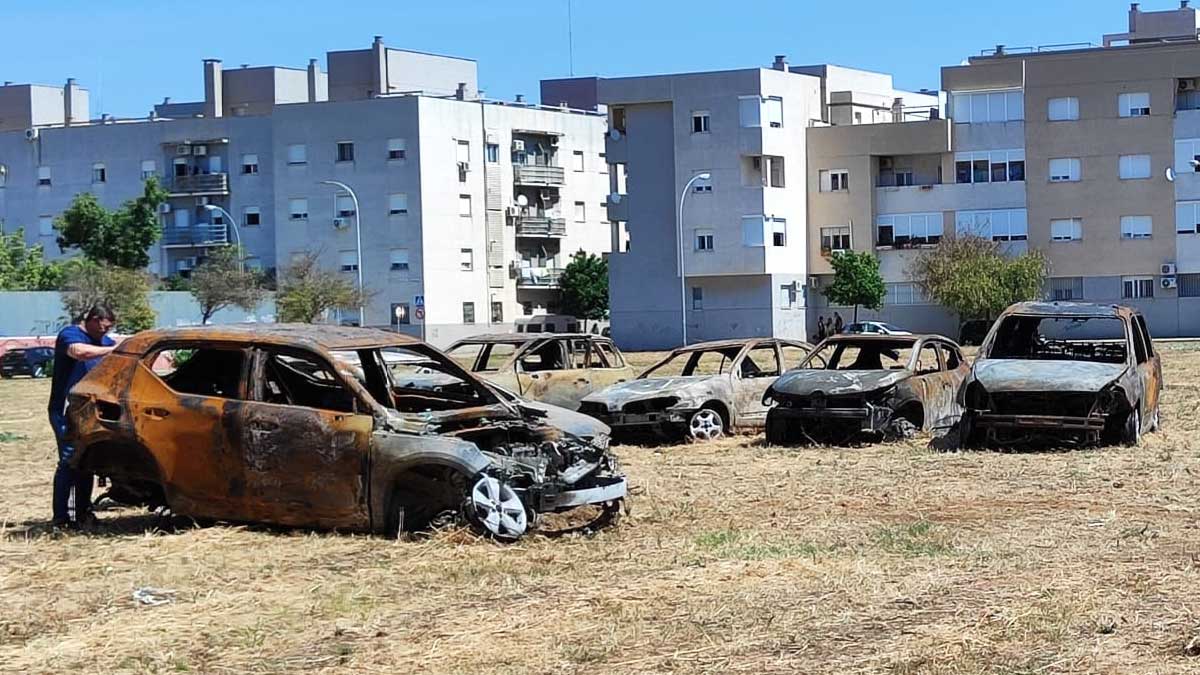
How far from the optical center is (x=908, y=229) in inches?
2869

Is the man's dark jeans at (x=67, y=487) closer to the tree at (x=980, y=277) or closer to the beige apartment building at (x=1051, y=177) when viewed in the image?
the tree at (x=980, y=277)

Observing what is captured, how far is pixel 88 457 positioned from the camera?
40.5ft

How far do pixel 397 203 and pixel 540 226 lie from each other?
30.7 feet

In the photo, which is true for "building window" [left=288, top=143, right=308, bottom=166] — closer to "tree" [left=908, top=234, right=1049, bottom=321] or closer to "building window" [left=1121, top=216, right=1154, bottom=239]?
"tree" [left=908, top=234, right=1049, bottom=321]

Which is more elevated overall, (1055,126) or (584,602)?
(1055,126)

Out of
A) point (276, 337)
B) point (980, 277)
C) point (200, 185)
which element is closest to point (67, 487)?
point (276, 337)

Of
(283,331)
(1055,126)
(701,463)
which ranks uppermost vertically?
(1055,126)

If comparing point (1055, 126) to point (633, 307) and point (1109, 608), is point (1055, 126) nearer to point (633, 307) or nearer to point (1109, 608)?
point (633, 307)

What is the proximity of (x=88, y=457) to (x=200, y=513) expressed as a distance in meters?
1.05

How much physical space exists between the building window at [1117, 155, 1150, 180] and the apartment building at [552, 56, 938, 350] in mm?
13843

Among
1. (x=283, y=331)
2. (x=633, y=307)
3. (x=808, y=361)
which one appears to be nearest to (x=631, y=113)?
(x=633, y=307)

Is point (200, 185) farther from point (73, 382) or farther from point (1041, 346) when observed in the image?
point (73, 382)

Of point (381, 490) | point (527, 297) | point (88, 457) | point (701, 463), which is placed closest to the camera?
point (381, 490)

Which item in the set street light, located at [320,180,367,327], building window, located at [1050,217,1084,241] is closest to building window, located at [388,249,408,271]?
street light, located at [320,180,367,327]
